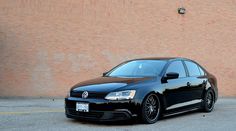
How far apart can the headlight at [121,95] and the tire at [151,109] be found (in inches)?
13.3

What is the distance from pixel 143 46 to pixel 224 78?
446cm

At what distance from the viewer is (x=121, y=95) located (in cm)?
888

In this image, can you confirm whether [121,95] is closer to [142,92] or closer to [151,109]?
[142,92]

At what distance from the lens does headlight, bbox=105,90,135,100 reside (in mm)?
8828

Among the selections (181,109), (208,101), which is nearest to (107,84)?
(181,109)

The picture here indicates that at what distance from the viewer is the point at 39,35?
1675 cm

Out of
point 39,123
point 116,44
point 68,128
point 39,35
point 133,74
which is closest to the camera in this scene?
point 68,128

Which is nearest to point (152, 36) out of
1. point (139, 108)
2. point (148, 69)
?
point (148, 69)

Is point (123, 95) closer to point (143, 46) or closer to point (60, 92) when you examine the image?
point (60, 92)

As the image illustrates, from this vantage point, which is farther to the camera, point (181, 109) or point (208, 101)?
point (208, 101)

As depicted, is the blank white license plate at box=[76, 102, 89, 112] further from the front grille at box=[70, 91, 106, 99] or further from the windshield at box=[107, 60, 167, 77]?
the windshield at box=[107, 60, 167, 77]

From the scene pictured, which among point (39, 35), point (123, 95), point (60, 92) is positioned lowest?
point (60, 92)

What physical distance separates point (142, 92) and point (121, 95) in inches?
18.3

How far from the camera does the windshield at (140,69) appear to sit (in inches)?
397
